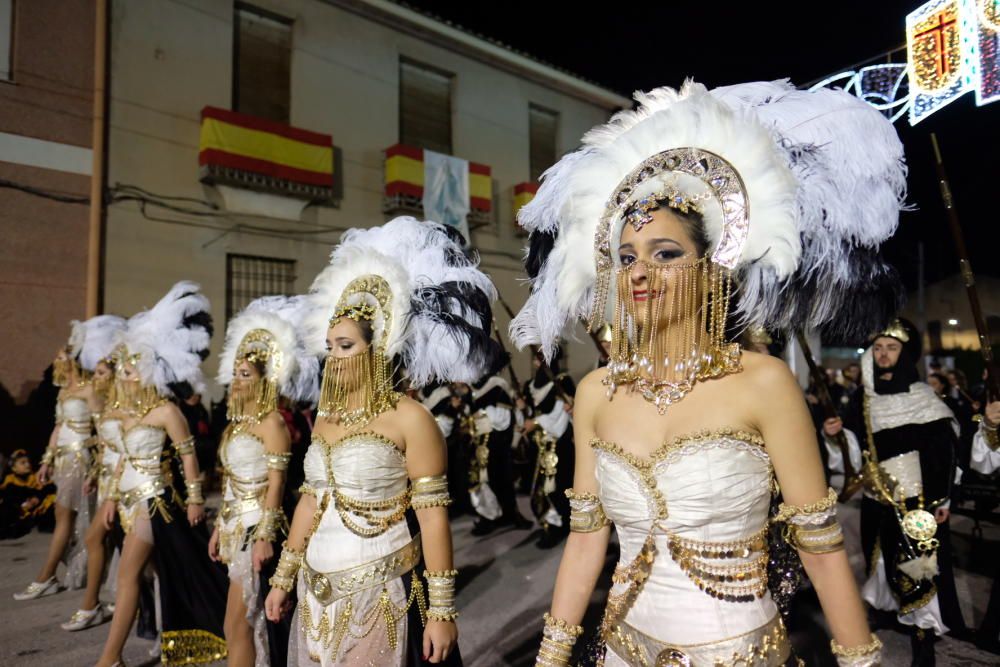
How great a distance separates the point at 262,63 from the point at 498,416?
333 inches

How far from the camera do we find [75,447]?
6.51 meters

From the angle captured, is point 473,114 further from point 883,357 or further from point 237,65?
point 883,357

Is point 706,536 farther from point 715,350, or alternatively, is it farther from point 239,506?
point 239,506

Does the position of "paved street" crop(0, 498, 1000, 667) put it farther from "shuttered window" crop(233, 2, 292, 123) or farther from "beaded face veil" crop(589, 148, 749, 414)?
"shuttered window" crop(233, 2, 292, 123)

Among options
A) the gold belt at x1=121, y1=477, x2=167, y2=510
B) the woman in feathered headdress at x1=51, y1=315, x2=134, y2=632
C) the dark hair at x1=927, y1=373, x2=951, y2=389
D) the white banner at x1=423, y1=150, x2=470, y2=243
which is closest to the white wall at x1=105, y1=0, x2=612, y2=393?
the white banner at x1=423, y1=150, x2=470, y2=243

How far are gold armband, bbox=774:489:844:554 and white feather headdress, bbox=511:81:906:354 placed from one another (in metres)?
0.52

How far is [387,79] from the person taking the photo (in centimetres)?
1355

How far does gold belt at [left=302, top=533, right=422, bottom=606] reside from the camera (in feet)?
8.46

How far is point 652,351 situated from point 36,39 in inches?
455

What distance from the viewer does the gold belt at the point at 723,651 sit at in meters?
1.60

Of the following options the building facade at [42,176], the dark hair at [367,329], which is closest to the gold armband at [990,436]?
the dark hair at [367,329]

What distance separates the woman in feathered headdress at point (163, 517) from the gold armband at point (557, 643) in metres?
3.26

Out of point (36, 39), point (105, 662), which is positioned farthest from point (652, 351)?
point (36, 39)

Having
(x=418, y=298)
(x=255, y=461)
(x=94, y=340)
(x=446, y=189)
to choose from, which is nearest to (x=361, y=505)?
(x=418, y=298)
